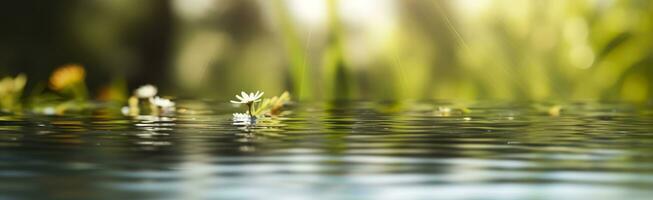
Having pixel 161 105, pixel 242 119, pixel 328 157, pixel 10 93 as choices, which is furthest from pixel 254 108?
pixel 328 157

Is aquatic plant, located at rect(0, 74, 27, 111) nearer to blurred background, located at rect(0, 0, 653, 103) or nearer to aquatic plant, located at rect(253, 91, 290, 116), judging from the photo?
blurred background, located at rect(0, 0, 653, 103)

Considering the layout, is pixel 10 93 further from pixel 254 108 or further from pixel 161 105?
pixel 254 108

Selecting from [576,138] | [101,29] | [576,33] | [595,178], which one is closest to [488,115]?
[576,138]

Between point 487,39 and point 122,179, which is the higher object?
point 487,39

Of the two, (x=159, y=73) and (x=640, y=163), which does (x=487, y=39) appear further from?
(x=640, y=163)

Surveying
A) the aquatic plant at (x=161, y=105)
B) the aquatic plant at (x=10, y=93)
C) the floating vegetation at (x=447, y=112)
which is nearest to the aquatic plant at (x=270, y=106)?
the aquatic plant at (x=161, y=105)

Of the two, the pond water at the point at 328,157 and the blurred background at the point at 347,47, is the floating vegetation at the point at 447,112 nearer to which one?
the pond water at the point at 328,157
